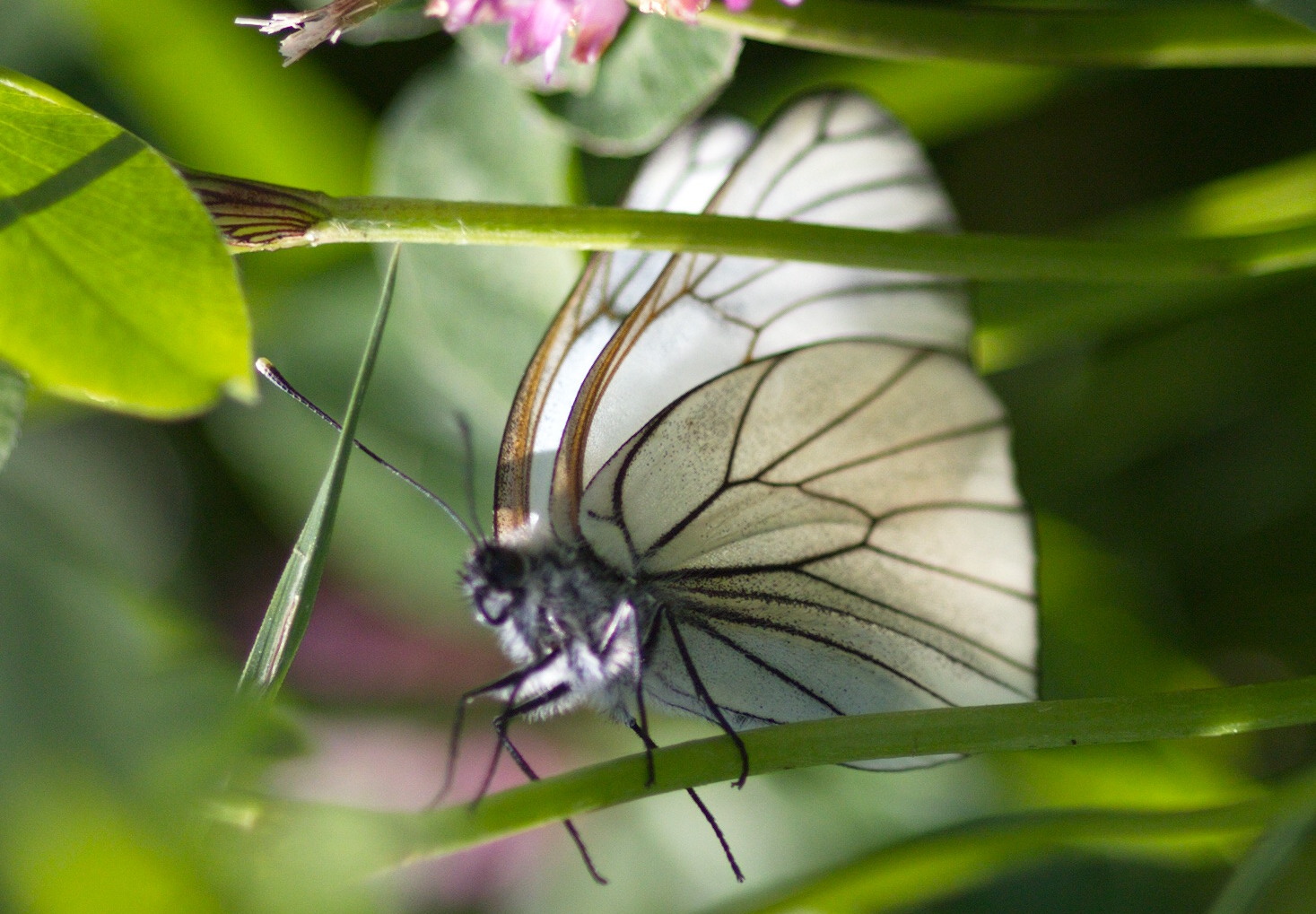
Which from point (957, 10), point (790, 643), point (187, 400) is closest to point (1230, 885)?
point (790, 643)

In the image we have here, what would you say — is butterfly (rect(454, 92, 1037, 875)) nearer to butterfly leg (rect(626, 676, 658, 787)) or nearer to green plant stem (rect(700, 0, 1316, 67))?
butterfly leg (rect(626, 676, 658, 787))

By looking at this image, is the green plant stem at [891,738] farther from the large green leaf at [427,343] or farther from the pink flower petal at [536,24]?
the large green leaf at [427,343]

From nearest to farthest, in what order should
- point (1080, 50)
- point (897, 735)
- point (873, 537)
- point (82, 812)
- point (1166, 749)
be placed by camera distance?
point (82, 812) < point (897, 735) < point (1080, 50) < point (873, 537) < point (1166, 749)

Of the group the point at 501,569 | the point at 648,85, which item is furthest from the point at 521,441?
the point at 648,85

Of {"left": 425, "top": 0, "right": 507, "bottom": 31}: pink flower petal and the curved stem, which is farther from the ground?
{"left": 425, "top": 0, "right": 507, "bottom": 31}: pink flower petal

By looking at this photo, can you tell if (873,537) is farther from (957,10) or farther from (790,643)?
(957,10)

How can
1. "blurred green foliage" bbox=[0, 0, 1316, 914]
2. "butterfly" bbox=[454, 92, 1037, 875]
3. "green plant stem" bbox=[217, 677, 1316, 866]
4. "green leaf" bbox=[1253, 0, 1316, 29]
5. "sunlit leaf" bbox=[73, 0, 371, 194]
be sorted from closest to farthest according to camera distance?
"green plant stem" bbox=[217, 677, 1316, 866] → "green leaf" bbox=[1253, 0, 1316, 29] → "butterfly" bbox=[454, 92, 1037, 875] → "blurred green foliage" bbox=[0, 0, 1316, 914] → "sunlit leaf" bbox=[73, 0, 371, 194]

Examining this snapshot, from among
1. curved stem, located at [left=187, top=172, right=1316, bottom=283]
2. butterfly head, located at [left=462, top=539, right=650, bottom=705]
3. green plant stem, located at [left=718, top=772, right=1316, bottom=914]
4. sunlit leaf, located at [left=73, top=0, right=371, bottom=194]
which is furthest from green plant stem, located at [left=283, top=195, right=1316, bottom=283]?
sunlit leaf, located at [left=73, top=0, right=371, bottom=194]

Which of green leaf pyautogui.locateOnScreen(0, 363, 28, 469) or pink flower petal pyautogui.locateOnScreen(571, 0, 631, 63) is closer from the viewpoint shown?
green leaf pyautogui.locateOnScreen(0, 363, 28, 469)
